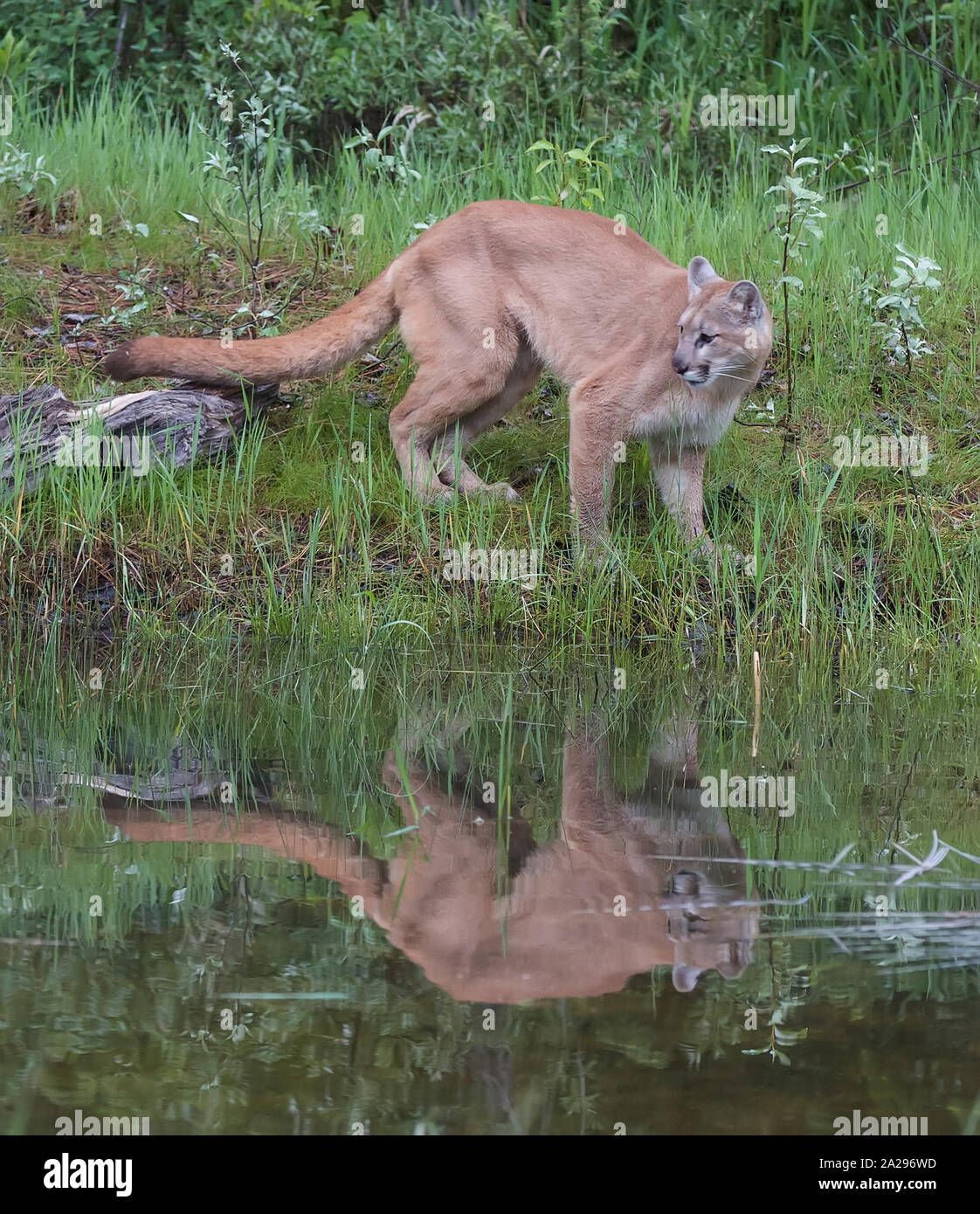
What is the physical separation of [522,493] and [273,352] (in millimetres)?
1373

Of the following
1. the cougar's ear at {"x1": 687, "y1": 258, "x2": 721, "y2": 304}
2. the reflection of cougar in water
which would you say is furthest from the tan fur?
the reflection of cougar in water

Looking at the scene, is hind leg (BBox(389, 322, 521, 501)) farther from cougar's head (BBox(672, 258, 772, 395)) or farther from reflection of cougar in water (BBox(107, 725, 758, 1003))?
reflection of cougar in water (BBox(107, 725, 758, 1003))

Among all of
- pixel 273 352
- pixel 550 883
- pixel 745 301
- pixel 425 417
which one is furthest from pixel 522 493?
pixel 550 883

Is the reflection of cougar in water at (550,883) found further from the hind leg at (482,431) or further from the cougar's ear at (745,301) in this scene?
the hind leg at (482,431)

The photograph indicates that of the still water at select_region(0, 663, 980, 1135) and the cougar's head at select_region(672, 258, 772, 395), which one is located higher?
the cougar's head at select_region(672, 258, 772, 395)

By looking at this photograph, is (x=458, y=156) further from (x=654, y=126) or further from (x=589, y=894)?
(x=589, y=894)

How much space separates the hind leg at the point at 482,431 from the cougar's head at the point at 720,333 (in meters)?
0.97

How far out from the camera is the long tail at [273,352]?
5.97 metres

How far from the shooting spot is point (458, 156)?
359 inches

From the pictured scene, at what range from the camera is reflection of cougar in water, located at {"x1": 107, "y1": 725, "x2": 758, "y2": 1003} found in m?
2.70

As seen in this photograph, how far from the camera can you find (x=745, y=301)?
19.0 feet

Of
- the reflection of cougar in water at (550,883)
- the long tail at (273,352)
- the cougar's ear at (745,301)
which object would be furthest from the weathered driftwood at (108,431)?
the reflection of cougar in water at (550,883)

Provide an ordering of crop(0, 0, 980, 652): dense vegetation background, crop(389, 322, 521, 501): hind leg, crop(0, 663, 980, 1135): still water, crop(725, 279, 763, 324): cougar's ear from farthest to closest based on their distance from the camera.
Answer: crop(389, 322, 521, 501): hind leg → crop(0, 0, 980, 652): dense vegetation background → crop(725, 279, 763, 324): cougar's ear → crop(0, 663, 980, 1135): still water

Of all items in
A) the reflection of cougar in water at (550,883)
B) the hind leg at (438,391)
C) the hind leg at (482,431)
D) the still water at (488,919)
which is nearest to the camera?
the still water at (488,919)
